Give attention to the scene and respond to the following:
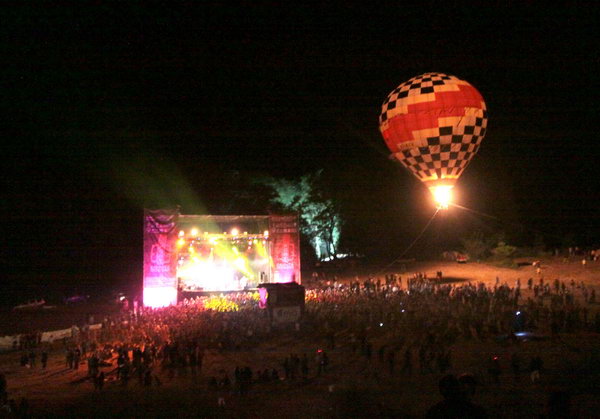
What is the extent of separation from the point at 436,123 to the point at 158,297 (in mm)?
14250

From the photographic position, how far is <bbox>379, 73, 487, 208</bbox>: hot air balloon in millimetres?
16062

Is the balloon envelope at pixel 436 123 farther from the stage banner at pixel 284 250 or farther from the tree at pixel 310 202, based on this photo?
the tree at pixel 310 202

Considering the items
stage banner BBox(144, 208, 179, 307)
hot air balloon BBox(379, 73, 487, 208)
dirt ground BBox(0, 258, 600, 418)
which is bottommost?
dirt ground BBox(0, 258, 600, 418)

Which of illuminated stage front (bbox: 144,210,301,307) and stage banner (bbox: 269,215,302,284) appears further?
stage banner (bbox: 269,215,302,284)

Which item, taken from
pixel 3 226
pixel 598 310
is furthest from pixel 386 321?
pixel 3 226

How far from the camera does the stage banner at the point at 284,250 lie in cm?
2597

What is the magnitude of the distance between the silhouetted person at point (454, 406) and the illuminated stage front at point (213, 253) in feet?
68.8

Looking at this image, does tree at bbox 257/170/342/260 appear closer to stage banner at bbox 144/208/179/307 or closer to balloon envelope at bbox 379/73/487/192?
stage banner at bbox 144/208/179/307

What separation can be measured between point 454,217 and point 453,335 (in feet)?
96.4

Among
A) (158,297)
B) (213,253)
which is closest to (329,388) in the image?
(158,297)

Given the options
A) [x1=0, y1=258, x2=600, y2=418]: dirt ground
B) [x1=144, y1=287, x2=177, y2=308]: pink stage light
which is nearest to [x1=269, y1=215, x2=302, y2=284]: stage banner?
[x1=144, y1=287, x2=177, y2=308]: pink stage light

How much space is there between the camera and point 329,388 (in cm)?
1001

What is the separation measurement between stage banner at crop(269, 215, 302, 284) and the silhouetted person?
2263 centimetres

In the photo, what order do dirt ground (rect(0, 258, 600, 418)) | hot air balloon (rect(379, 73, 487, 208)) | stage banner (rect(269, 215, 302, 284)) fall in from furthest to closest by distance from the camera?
stage banner (rect(269, 215, 302, 284)) < hot air balloon (rect(379, 73, 487, 208)) < dirt ground (rect(0, 258, 600, 418))
